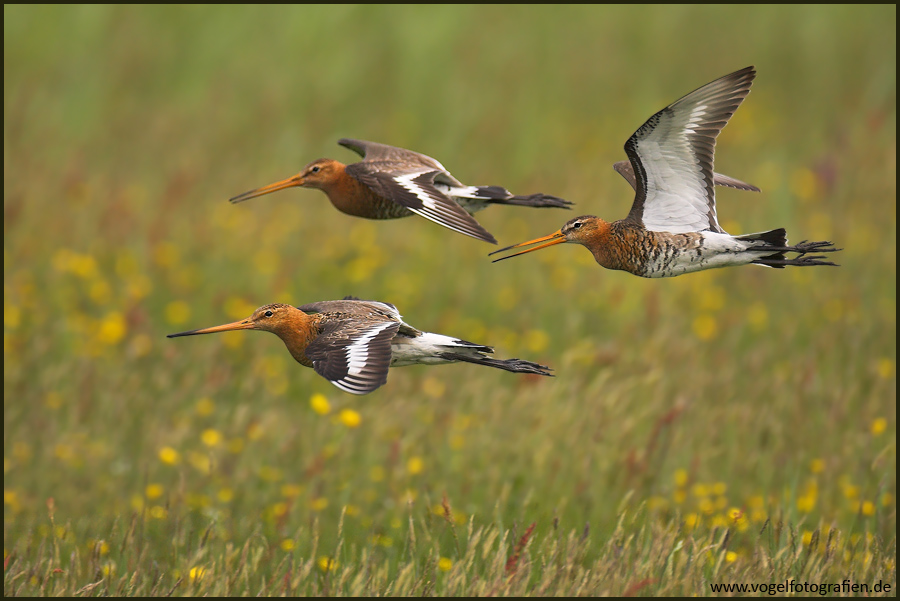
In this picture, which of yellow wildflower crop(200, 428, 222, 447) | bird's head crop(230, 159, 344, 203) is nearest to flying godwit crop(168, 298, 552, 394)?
bird's head crop(230, 159, 344, 203)

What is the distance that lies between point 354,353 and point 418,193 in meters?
1.09

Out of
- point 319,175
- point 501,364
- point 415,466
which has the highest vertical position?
point 319,175

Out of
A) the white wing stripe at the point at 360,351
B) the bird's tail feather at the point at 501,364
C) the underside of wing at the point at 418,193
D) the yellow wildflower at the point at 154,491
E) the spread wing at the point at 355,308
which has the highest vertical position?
the underside of wing at the point at 418,193

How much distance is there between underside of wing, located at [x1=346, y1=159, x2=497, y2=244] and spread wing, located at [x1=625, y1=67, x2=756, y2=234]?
2.51 ft

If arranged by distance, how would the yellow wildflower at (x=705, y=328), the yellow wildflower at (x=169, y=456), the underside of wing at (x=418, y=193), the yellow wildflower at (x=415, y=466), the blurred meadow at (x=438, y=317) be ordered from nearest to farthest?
the underside of wing at (x=418, y=193) < the blurred meadow at (x=438, y=317) < the yellow wildflower at (x=169, y=456) < the yellow wildflower at (x=415, y=466) < the yellow wildflower at (x=705, y=328)

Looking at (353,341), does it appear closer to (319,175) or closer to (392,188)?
(392,188)

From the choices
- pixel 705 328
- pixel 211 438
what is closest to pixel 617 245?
pixel 211 438

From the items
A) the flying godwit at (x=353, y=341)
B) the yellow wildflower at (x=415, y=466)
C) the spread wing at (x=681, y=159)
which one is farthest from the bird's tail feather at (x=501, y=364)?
the yellow wildflower at (x=415, y=466)

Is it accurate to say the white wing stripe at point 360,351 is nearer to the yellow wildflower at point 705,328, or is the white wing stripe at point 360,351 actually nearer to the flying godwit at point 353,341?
the flying godwit at point 353,341

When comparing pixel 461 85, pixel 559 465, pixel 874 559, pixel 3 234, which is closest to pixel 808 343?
Answer: pixel 559 465

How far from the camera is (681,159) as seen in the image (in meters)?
4.72

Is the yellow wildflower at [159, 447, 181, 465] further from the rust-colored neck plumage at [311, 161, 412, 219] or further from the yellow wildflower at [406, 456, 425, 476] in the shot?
the rust-colored neck plumage at [311, 161, 412, 219]

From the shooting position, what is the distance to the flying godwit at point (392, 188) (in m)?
4.93

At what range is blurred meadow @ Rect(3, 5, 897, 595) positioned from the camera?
7.23 metres
